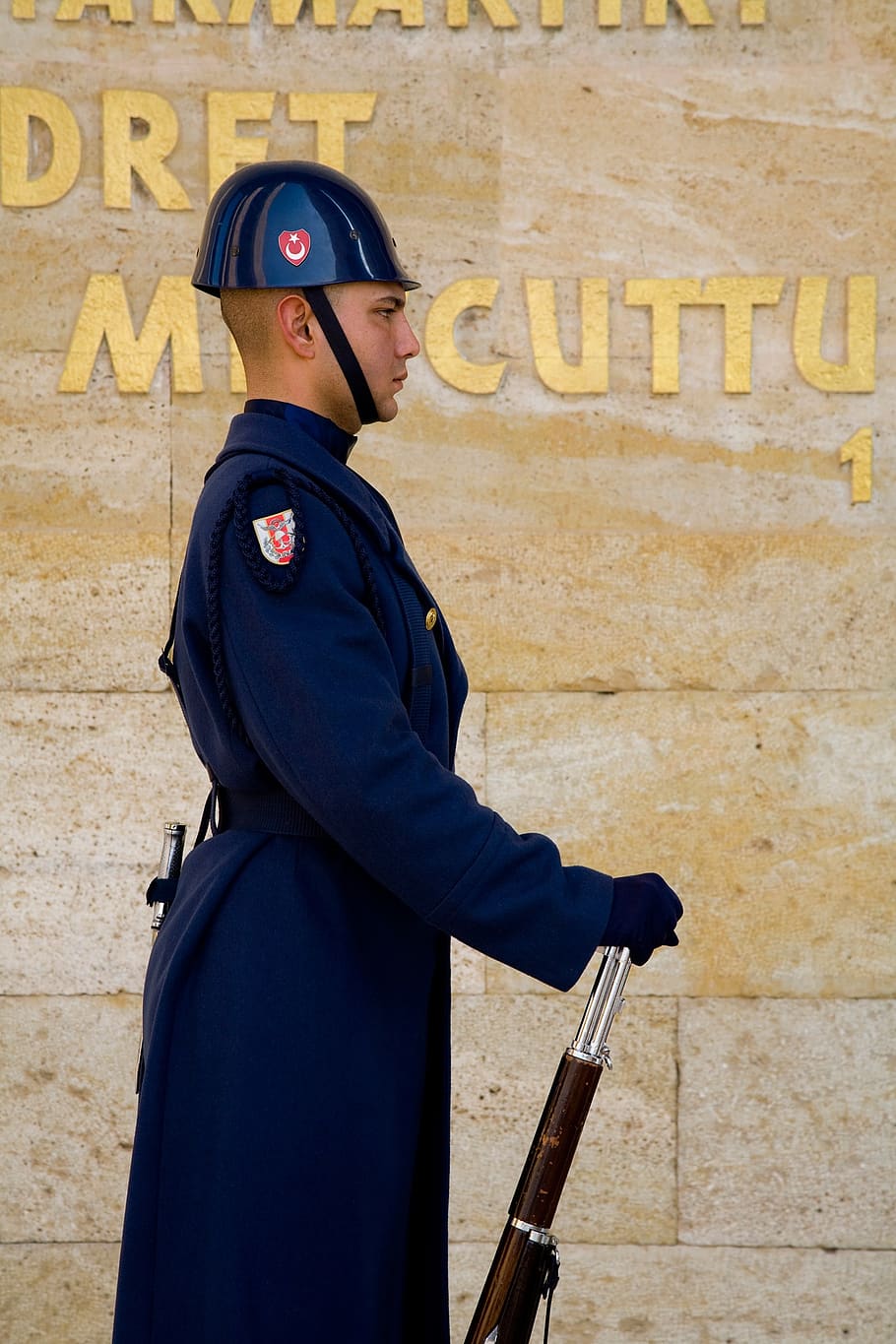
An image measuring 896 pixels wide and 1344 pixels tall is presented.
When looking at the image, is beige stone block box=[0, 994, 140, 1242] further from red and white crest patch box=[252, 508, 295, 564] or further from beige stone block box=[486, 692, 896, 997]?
red and white crest patch box=[252, 508, 295, 564]

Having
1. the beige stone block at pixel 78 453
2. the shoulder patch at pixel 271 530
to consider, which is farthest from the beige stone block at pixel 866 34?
→ the shoulder patch at pixel 271 530

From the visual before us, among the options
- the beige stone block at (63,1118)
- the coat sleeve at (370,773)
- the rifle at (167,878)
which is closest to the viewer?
the coat sleeve at (370,773)

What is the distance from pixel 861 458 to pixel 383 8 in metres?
1.56

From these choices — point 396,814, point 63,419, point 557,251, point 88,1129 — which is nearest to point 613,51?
point 557,251

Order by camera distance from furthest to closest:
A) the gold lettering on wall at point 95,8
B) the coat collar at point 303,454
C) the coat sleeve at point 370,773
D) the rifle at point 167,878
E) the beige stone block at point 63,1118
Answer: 1. the beige stone block at point 63,1118
2. the gold lettering on wall at point 95,8
3. the rifle at point 167,878
4. the coat collar at point 303,454
5. the coat sleeve at point 370,773

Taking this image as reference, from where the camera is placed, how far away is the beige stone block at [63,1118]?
3830 mm

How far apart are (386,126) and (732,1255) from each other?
2838 millimetres

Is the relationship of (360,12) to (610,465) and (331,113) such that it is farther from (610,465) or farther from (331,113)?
(610,465)

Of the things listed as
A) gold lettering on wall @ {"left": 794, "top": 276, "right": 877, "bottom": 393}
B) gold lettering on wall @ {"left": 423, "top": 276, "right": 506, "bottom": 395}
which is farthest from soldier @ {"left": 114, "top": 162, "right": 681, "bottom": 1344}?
→ gold lettering on wall @ {"left": 794, "top": 276, "right": 877, "bottom": 393}

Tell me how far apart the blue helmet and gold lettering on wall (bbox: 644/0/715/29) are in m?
1.90

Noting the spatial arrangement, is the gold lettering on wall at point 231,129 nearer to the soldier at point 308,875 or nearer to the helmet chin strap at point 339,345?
the soldier at point 308,875

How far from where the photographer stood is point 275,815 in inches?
82.8

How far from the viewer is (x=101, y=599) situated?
3.83 meters

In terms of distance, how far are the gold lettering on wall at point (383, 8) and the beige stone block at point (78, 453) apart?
952mm
